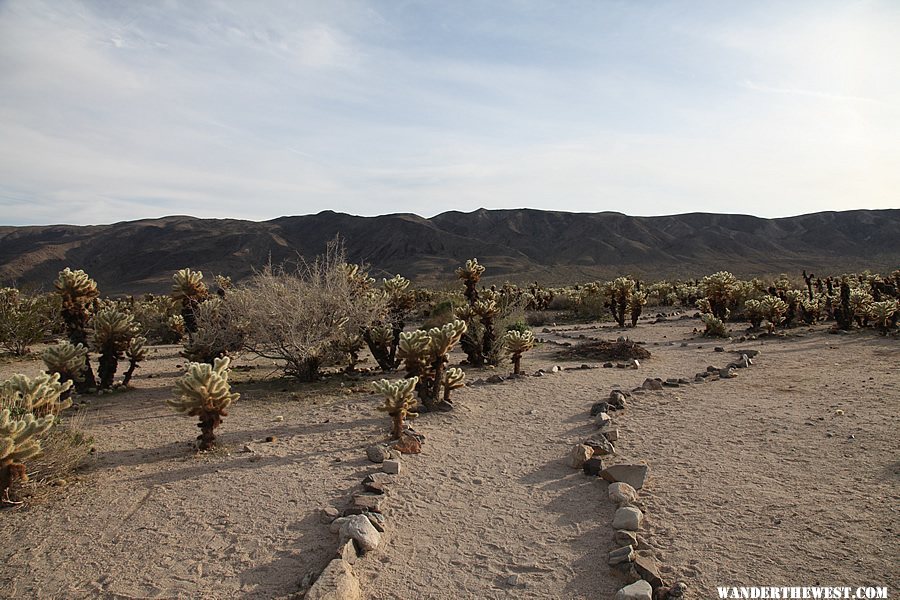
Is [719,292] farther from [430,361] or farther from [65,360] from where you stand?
[65,360]

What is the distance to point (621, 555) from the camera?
14.3 feet

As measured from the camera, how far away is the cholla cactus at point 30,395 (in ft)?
20.1

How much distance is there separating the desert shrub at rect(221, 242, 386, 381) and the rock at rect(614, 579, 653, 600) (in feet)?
26.9

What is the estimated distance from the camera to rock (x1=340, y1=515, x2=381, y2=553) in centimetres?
464

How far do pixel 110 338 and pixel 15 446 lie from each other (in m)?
5.92

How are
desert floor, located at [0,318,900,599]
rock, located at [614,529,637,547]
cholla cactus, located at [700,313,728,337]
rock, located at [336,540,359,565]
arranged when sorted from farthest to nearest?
cholla cactus, located at [700,313,728,337], rock, located at [614,529,637,547], rock, located at [336,540,359,565], desert floor, located at [0,318,900,599]

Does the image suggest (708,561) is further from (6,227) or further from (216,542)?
(6,227)

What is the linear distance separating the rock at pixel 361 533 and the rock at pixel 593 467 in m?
2.58

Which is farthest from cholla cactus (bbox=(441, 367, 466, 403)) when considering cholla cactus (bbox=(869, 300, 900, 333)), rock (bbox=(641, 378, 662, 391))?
cholla cactus (bbox=(869, 300, 900, 333))

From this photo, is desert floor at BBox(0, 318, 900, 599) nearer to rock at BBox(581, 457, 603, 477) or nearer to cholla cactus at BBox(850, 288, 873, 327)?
rock at BBox(581, 457, 603, 477)

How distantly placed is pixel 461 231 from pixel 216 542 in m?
99.7

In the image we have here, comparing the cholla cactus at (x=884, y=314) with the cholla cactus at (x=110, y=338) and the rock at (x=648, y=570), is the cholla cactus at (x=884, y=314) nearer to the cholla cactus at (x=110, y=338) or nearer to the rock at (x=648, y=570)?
the rock at (x=648, y=570)

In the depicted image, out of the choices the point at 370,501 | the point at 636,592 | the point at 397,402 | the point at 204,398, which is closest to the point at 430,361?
the point at 397,402

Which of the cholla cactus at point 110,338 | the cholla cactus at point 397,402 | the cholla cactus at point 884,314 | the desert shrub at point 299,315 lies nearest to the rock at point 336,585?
the cholla cactus at point 397,402
